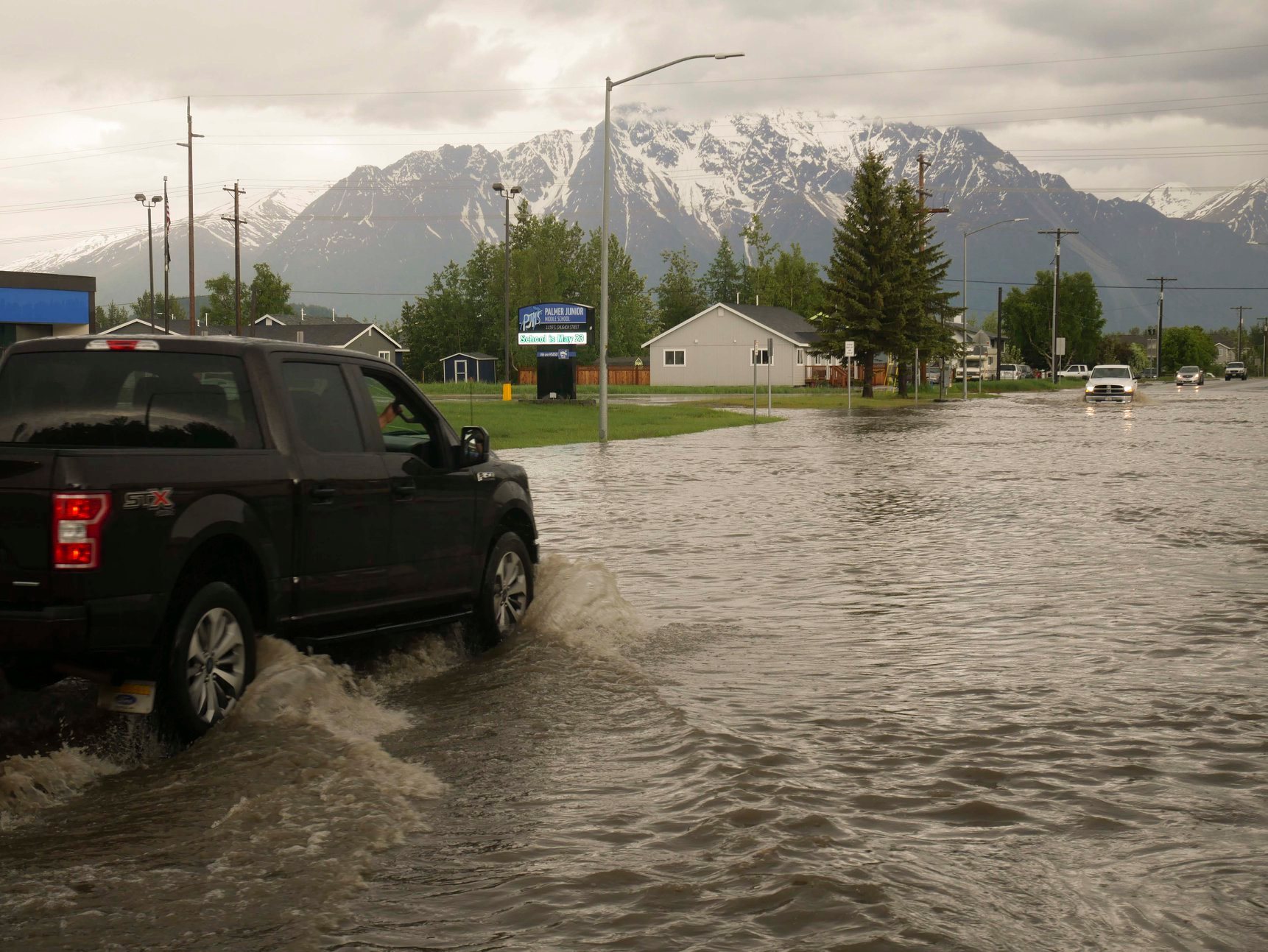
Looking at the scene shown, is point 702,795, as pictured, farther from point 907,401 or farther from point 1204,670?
point 907,401

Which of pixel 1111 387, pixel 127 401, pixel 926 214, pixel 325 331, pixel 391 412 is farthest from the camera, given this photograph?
pixel 325 331

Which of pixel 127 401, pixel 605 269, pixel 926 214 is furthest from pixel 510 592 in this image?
pixel 926 214

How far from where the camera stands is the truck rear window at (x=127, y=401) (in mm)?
6824

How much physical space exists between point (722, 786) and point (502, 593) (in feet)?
11.1

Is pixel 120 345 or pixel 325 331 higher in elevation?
pixel 325 331

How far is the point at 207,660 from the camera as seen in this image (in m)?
6.49

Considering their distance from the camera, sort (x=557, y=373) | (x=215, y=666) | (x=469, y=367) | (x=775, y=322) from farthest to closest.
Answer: (x=469, y=367), (x=775, y=322), (x=557, y=373), (x=215, y=666)

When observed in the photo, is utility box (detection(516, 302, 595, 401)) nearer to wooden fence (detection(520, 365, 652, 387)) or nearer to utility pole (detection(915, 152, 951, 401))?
utility pole (detection(915, 152, 951, 401))

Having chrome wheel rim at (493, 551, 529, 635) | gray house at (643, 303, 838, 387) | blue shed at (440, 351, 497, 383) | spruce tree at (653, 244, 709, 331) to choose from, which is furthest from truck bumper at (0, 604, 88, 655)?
spruce tree at (653, 244, 709, 331)

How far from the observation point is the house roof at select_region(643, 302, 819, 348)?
10575cm

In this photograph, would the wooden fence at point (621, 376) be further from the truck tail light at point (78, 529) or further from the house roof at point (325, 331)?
the truck tail light at point (78, 529)

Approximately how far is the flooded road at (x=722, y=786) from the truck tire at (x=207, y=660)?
0.42 ft

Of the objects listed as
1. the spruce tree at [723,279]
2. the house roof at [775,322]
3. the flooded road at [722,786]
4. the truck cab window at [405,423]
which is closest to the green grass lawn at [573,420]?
the flooded road at [722,786]

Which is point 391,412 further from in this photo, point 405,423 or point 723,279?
point 723,279
